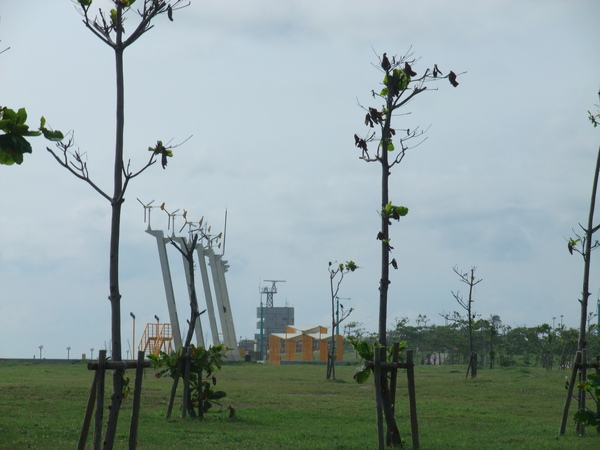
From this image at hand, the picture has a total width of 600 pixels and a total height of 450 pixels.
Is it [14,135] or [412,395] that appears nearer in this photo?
[14,135]

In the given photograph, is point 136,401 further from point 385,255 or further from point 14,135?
point 14,135

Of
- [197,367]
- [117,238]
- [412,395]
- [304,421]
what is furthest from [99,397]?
[304,421]

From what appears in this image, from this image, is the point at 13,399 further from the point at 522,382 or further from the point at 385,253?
the point at 522,382

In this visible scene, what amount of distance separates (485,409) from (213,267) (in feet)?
115

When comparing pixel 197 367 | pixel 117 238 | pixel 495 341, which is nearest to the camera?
pixel 117 238

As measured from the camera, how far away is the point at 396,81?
1059 centimetres

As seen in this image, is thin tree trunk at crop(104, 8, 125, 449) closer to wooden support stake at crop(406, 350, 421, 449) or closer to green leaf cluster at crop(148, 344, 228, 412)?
wooden support stake at crop(406, 350, 421, 449)

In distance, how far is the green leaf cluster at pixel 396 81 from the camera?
10578mm

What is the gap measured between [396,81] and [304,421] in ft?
23.3

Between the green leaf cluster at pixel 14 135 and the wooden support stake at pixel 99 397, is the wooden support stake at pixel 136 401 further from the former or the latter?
the green leaf cluster at pixel 14 135

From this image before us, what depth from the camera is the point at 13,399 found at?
17.8 metres

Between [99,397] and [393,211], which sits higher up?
[393,211]

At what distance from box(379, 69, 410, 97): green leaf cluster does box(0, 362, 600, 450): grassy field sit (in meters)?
4.94

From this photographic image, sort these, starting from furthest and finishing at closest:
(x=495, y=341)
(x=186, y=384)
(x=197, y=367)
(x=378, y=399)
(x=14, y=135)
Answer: (x=495, y=341) < (x=197, y=367) < (x=186, y=384) < (x=378, y=399) < (x=14, y=135)
